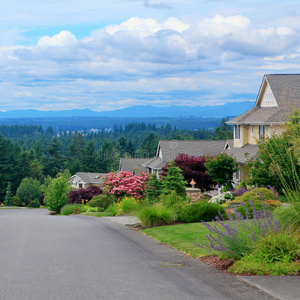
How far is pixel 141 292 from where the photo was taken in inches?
311

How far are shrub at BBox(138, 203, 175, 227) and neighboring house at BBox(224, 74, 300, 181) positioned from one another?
1678cm

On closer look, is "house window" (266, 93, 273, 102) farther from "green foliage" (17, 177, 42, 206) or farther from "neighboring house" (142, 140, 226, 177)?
"green foliage" (17, 177, 42, 206)

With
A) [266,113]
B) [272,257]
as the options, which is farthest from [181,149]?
[272,257]

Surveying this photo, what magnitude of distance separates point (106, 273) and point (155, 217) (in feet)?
27.2

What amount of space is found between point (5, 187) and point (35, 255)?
95.1m

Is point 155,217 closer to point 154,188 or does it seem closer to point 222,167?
point 154,188

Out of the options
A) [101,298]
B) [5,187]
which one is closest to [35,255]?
[101,298]

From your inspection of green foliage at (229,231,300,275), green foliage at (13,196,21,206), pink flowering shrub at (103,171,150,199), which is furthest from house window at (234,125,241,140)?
green foliage at (13,196,21,206)

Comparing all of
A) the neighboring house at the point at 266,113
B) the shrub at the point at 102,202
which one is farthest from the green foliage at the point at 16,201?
the neighboring house at the point at 266,113

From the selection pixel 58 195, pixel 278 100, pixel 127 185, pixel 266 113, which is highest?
pixel 278 100

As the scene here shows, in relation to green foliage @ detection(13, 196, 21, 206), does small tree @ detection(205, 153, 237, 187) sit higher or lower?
higher

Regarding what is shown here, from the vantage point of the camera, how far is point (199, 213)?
1766 centimetres

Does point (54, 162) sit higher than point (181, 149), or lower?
lower

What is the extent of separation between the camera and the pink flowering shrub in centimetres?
3042
